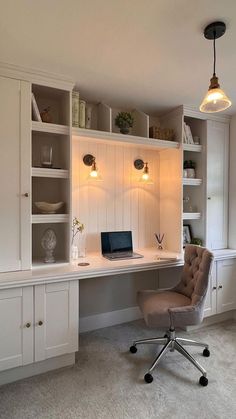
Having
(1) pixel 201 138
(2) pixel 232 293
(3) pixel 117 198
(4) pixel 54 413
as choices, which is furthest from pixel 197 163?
(4) pixel 54 413

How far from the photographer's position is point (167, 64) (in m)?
1.90

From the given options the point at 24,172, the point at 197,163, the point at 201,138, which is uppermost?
the point at 201,138

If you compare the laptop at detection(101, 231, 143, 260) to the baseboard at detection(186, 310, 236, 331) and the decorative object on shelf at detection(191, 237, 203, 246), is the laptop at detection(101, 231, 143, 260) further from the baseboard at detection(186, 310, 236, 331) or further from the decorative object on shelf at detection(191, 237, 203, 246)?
the baseboard at detection(186, 310, 236, 331)

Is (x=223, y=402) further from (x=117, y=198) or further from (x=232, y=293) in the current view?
(x=117, y=198)

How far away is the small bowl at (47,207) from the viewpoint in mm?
2178

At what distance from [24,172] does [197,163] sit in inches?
75.8

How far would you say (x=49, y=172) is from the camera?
2.15 m

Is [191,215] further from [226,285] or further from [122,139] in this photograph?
[122,139]

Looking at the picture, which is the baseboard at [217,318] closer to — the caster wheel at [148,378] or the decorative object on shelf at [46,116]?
the caster wheel at [148,378]

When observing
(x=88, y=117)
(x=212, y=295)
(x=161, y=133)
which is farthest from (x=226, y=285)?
(x=88, y=117)

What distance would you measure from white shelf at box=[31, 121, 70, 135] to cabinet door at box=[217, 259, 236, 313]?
2.05m

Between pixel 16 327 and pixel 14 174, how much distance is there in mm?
1125

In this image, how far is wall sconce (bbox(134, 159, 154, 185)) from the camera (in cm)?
280

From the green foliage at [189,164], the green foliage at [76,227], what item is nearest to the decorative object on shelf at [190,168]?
the green foliage at [189,164]
